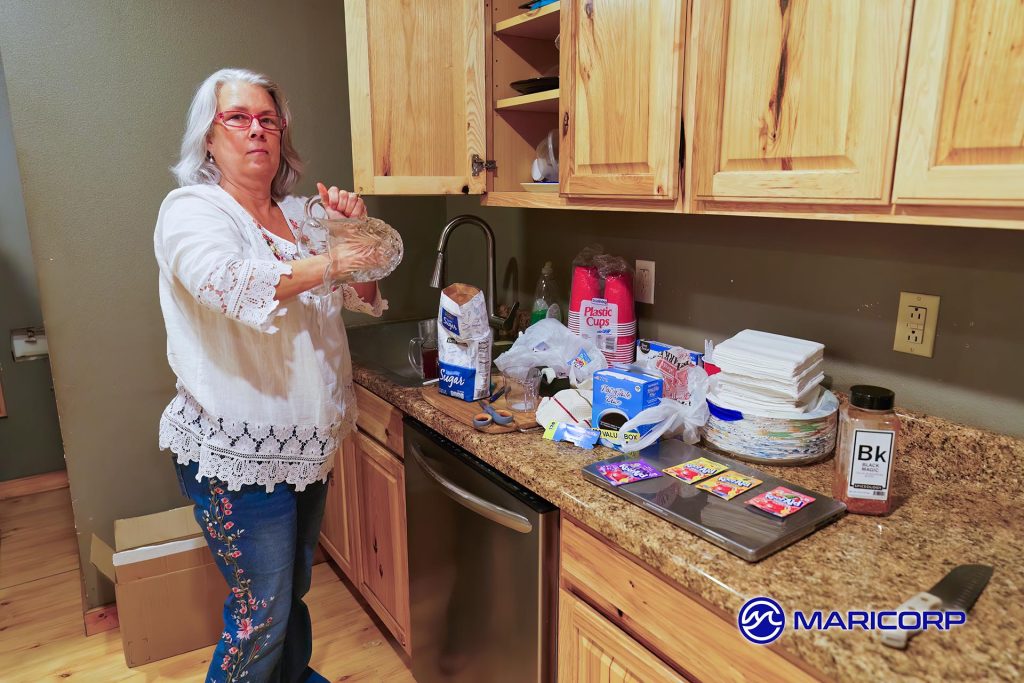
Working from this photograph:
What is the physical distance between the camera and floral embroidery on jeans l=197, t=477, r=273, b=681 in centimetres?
141

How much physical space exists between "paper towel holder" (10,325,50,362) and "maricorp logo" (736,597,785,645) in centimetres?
307

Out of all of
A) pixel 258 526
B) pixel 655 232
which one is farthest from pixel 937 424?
pixel 258 526

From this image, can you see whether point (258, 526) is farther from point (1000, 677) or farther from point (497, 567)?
point (1000, 677)

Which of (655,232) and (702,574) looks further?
(655,232)

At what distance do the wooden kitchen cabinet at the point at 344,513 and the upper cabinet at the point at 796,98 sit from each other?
1363mm

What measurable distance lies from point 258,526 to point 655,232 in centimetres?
119

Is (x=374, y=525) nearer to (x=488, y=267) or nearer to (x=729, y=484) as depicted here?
(x=488, y=267)

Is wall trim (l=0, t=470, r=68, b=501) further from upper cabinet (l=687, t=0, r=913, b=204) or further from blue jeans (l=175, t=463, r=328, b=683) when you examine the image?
upper cabinet (l=687, t=0, r=913, b=204)

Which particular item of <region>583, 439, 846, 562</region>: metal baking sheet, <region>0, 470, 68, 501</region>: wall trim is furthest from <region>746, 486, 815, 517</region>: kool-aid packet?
<region>0, 470, 68, 501</region>: wall trim

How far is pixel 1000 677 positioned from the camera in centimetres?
70

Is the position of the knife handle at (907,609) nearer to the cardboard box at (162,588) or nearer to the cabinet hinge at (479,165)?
the cabinet hinge at (479,165)

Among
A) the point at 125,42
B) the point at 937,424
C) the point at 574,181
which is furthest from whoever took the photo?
the point at 125,42

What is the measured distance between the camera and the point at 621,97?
1.29 metres

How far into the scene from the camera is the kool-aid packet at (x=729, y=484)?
1082mm
